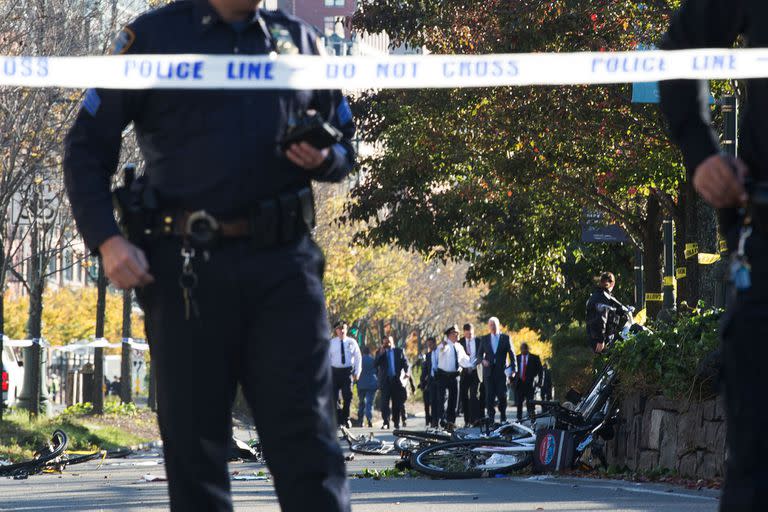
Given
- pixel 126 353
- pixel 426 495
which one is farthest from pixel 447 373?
pixel 426 495

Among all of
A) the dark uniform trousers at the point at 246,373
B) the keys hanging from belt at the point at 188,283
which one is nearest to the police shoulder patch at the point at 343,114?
the dark uniform trousers at the point at 246,373

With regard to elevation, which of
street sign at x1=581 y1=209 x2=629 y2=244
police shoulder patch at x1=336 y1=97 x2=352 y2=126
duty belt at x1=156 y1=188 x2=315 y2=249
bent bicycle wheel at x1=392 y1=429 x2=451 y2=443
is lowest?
bent bicycle wheel at x1=392 y1=429 x2=451 y2=443

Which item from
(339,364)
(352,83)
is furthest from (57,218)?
(352,83)

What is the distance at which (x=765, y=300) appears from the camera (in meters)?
3.29

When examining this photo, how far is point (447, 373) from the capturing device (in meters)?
28.5

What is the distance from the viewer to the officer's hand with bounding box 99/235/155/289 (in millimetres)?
3929

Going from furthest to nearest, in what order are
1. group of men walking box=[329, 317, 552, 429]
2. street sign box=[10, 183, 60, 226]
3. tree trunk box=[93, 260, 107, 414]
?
tree trunk box=[93, 260, 107, 414] → group of men walking box=[329, 317, 552, 429] → street sign box=[10, 183, 60, 226]

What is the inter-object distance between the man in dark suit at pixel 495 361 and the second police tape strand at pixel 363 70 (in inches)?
Result: 861

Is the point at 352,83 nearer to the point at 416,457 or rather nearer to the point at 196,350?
the point at 196,350

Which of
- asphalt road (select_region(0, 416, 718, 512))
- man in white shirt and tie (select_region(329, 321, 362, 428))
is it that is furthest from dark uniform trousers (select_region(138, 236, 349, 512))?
man in white shirt and tie (select_region(329, 321, 362, 428))

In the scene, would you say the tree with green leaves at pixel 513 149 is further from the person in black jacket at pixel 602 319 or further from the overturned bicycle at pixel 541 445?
the overturned bicycle at pixel 541 445

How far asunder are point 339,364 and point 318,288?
22.3 metres

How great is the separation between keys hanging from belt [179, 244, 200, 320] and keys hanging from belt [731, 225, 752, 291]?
4.27ft

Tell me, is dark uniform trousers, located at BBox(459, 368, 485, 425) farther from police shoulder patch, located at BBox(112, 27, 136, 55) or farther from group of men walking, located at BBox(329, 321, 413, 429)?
police shoulder patch, located at BBox(112, 27, 136, 55)
